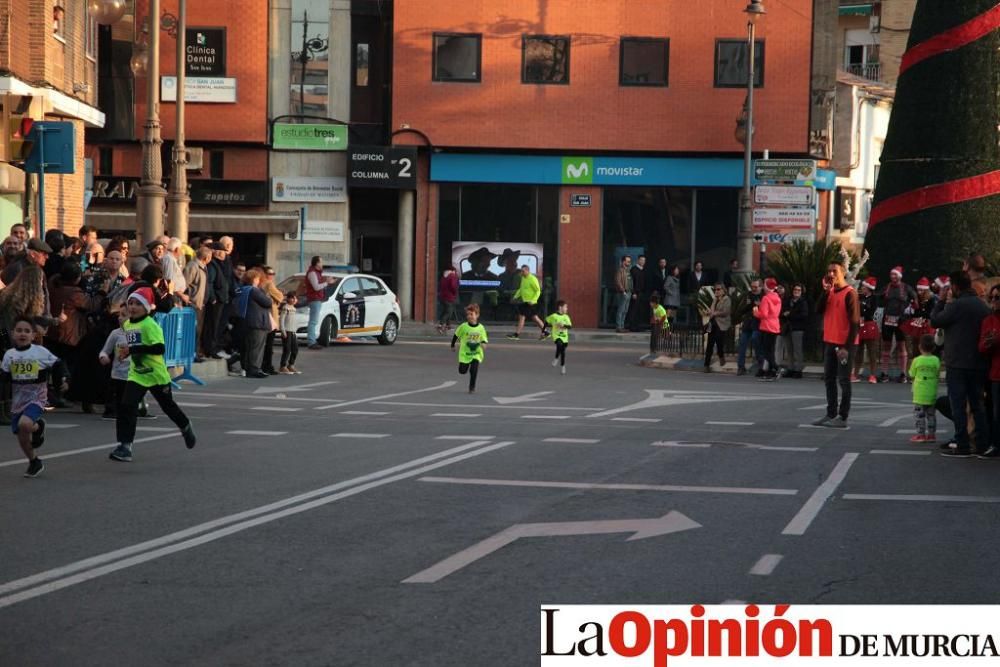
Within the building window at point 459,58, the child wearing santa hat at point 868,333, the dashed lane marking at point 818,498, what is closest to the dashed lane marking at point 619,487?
the dashed lane marking at point 818,498

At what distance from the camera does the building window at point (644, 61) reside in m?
42.3

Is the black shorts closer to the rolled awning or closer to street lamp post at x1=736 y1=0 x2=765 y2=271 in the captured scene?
street lamp post at x1=736 y1=0 x2=765 y2=271

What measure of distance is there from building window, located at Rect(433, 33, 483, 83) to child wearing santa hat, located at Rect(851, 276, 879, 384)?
17333 mm

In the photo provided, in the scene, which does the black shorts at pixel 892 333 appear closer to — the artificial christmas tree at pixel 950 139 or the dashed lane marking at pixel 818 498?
the artificial christmas tree at pixel 950 139

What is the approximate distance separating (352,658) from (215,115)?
37.2 m

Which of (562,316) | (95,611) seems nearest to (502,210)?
(562,316)

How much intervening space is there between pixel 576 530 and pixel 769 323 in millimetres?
17681

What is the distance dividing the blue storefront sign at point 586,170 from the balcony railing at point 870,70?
55.6 feet

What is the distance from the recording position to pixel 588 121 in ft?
139

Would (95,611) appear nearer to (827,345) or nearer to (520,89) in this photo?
(827,345)

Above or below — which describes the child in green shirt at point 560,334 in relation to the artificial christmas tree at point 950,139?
below

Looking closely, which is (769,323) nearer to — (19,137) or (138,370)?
(19,137)

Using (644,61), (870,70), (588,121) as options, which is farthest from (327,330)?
(870,70)

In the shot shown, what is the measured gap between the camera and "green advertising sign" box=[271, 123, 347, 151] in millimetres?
42594
